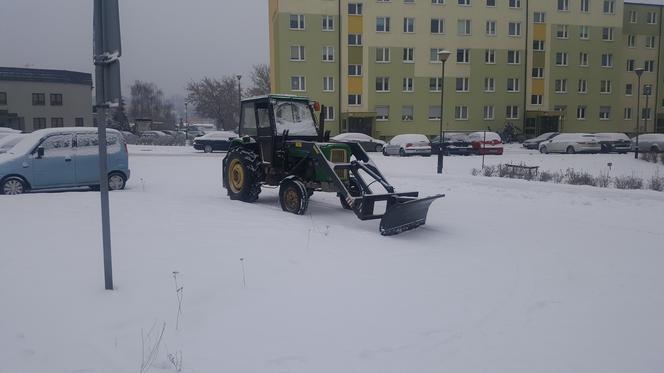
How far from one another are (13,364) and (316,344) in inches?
89.1

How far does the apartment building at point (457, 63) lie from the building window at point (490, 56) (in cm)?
9

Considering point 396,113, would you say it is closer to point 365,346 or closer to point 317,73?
point 317,73

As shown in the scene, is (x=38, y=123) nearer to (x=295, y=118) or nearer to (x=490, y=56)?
(x=490, y=56)

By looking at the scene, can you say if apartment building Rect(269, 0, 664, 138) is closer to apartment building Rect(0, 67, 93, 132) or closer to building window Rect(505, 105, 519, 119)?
building window Rect(505, 105, 519, 119)

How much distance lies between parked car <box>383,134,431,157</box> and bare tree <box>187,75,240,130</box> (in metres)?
45.4

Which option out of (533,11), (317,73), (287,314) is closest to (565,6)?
(533,11)

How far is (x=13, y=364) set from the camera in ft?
12.4

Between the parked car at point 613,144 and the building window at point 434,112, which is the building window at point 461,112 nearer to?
the building window at point 434,112

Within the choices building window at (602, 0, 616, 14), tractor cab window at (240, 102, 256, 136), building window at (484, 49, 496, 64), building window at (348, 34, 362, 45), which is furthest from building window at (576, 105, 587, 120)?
tractor cab window at (240, 102, 256, 136)

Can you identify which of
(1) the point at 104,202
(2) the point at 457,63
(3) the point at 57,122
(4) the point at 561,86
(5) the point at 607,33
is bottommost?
(1) the point at 104,202

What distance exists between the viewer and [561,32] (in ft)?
161

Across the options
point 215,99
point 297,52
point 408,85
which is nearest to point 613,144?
point 408,85

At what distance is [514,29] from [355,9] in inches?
593

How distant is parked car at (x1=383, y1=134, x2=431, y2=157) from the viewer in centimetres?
2973
